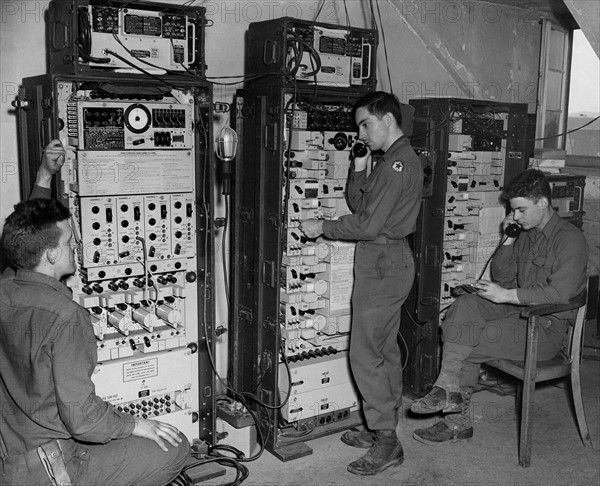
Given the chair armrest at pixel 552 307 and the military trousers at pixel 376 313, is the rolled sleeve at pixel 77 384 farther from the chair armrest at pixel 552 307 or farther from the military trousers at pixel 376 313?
the chair armrest at pixel 552 307

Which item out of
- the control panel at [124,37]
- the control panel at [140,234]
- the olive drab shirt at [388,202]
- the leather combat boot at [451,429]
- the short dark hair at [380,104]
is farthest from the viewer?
the leather combat boot at [451,429]

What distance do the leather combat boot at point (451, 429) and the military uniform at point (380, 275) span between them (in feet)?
1.28

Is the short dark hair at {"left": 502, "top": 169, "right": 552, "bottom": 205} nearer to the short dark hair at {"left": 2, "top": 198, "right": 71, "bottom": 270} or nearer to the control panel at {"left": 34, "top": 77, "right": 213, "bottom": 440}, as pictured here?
the control panel at {"left": 34, "top": 77, "right": 213, "bottom": 440}

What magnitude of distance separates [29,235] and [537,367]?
278 cm

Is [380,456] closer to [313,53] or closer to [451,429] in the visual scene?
[451,429]

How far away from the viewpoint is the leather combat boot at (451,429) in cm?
413

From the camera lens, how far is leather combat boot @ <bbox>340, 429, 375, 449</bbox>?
4.09 metres

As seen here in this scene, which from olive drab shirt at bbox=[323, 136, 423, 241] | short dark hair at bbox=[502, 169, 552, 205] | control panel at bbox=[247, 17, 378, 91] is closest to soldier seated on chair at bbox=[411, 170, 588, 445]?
short dark hair at bbox=[502, 169, 552, 205]

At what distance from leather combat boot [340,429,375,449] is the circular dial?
212 cm

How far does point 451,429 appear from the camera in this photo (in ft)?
13.7

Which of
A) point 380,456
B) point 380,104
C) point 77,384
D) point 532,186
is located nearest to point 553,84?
point 532,186

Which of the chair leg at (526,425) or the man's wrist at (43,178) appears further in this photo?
the chair leg at (526,425)

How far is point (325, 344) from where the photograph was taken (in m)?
4.25

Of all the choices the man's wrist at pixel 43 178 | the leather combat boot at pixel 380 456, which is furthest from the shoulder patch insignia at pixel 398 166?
the man's wrist at pixel 43 178
